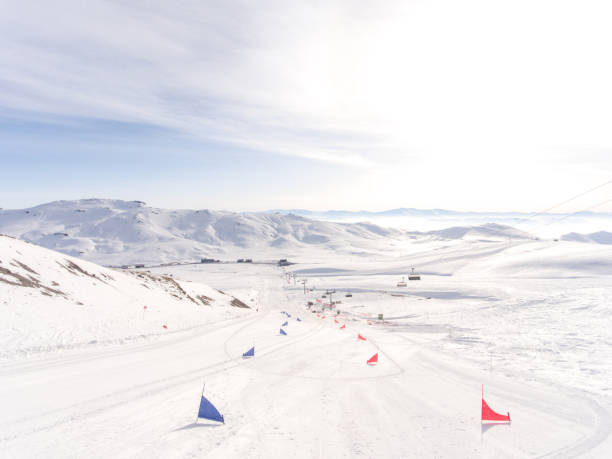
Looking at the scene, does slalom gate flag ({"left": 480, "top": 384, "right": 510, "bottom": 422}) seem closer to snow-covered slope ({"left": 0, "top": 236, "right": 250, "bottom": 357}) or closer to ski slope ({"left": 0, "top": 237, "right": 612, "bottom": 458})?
ski slope ({"left": 0, "top": 237, "right": 612, "bottom": 458})

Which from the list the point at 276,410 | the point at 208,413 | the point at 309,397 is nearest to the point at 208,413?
the point at 208,413

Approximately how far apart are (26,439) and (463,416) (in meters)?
13.2

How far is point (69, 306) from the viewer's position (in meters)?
25.7

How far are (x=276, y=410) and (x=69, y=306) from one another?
899 inches

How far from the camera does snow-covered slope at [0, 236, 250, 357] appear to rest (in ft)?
63.3

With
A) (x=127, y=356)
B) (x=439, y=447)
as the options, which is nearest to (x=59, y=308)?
(x=127, y=356)

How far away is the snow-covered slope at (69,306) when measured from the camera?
19281 millimetres

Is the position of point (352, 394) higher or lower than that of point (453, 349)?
higher

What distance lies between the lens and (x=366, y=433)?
387 inches

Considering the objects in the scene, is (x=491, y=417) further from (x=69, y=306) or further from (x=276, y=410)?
(x=69, y=306)

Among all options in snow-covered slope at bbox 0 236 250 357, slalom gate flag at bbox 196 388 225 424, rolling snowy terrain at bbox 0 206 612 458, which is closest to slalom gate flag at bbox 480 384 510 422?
rolling snowy terrain at bbox 0 206 612 458

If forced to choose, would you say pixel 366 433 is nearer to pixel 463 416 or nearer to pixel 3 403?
pixel 463 416

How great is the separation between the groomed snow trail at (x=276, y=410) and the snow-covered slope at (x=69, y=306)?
256cm

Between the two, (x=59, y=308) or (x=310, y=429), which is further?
(x=59, y=308)
